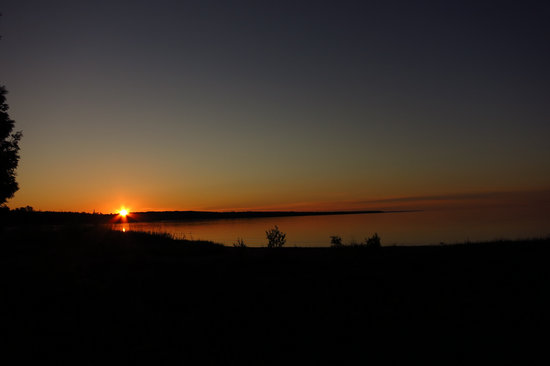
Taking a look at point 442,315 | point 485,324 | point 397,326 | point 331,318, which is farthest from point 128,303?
point 485,324

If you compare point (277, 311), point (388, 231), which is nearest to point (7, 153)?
point (277, 311)

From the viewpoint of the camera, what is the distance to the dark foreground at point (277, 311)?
5750 millimetres

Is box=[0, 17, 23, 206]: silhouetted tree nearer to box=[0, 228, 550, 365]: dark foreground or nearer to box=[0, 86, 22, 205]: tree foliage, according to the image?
box=[0, 86, 22, 205]: tree foliage

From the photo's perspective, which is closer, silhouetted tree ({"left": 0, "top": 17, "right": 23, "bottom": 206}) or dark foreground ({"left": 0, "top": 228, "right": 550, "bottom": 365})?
dark foreground ({"left": 0, "top": 228, "right": 550, "bottom": 365})

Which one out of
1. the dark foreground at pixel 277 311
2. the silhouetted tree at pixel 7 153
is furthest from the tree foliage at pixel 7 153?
the dark foreground at pixel 277 311

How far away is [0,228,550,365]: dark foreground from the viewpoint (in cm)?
575

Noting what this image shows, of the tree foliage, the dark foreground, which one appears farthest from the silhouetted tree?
the dark foreground

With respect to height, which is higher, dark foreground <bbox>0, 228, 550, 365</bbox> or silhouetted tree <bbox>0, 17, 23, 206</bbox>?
silhouetted tree <bbox>0, 17, 23, 206</bbox>

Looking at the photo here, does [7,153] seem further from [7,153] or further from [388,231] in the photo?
[388,231]

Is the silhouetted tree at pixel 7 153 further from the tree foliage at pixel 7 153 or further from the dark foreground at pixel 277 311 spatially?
the dark foreground at pixel 277 311

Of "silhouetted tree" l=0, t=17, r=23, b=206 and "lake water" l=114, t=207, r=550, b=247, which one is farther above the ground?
"silhouetted tree" l=0, t=17, r=23, b=206

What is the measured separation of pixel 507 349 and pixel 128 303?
6656mm

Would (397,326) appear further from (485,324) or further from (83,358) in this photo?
(83,358)

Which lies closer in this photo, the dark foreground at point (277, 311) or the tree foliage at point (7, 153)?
the dark foreground at point (277, 311)
